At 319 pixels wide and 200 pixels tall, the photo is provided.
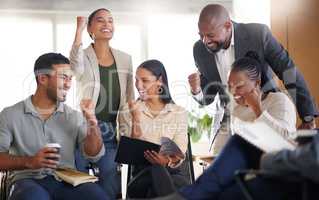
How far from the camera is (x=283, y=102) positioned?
9.27 feet

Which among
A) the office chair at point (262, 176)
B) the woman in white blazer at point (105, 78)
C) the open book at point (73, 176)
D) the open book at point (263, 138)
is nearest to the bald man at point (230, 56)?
the woman in white blazer at point (105, 78)

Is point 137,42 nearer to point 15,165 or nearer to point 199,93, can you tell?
point 199,93

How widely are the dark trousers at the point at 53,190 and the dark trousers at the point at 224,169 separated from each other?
2.54ft

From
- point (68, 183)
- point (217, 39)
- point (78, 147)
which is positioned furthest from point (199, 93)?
point (68, 183)

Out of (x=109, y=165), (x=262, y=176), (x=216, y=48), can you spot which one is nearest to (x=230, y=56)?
(x=216, y=48)

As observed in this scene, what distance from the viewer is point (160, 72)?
297 cm

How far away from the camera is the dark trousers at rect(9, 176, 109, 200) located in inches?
90.9

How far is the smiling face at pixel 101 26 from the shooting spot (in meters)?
2.94

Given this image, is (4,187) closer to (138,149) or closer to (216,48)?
(138,149)

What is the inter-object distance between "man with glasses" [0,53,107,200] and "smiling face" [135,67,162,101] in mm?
329

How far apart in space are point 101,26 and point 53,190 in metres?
1.06

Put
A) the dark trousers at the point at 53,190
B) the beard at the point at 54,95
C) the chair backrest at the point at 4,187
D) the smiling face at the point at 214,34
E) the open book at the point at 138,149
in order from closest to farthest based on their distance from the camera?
the dark trousers at the point at 53,190, the chair backrest at the point at 4,187, the beard at the point at 54,95, the open book at the point at 138,149, the smiling face at the point at 214,34

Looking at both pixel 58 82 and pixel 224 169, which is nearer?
pixel 224 169

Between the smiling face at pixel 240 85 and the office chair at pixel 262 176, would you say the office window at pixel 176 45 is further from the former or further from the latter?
the office chair at pixel 262 176
